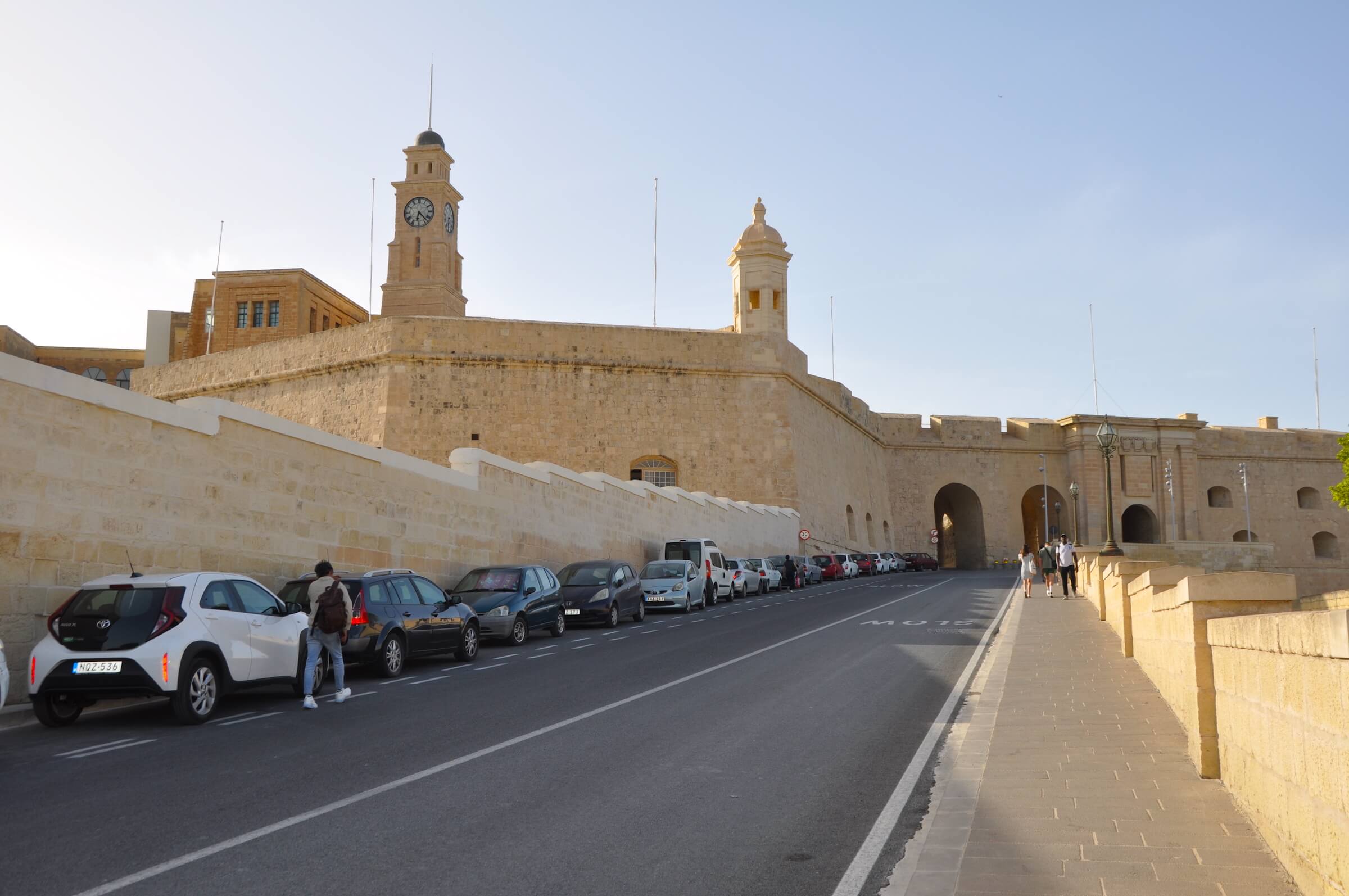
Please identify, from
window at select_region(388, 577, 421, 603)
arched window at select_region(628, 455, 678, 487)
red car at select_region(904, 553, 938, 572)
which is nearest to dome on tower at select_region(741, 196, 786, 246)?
arched window at select_region(628, 455, 678, 487)

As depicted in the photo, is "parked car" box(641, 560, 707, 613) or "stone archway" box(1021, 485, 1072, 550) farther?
"stone archway" box(1021, 485, 1072, 550)

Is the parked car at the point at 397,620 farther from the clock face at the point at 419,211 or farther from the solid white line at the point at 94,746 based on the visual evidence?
the clock face at the point at 419,211

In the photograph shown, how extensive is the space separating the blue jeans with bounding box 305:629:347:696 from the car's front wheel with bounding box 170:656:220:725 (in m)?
1.07

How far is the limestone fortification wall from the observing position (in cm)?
1138

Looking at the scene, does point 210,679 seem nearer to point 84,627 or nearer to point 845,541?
point 84,627

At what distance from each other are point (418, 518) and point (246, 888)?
51.4ft

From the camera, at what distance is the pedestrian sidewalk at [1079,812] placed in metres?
4.59

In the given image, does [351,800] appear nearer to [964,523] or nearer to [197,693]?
[197,693]

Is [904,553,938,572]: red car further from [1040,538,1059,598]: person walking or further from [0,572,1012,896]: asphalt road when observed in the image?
[0,572,1012,896]: asphalt road

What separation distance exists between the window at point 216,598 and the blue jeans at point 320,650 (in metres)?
1.01

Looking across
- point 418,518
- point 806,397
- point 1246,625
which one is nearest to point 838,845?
point 1246,625

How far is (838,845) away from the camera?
5.47 m

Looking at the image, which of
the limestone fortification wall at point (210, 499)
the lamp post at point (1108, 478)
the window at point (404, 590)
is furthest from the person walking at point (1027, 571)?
the window at point (404, 590)

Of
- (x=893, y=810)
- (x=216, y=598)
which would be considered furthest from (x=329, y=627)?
(x=893, y=810)
